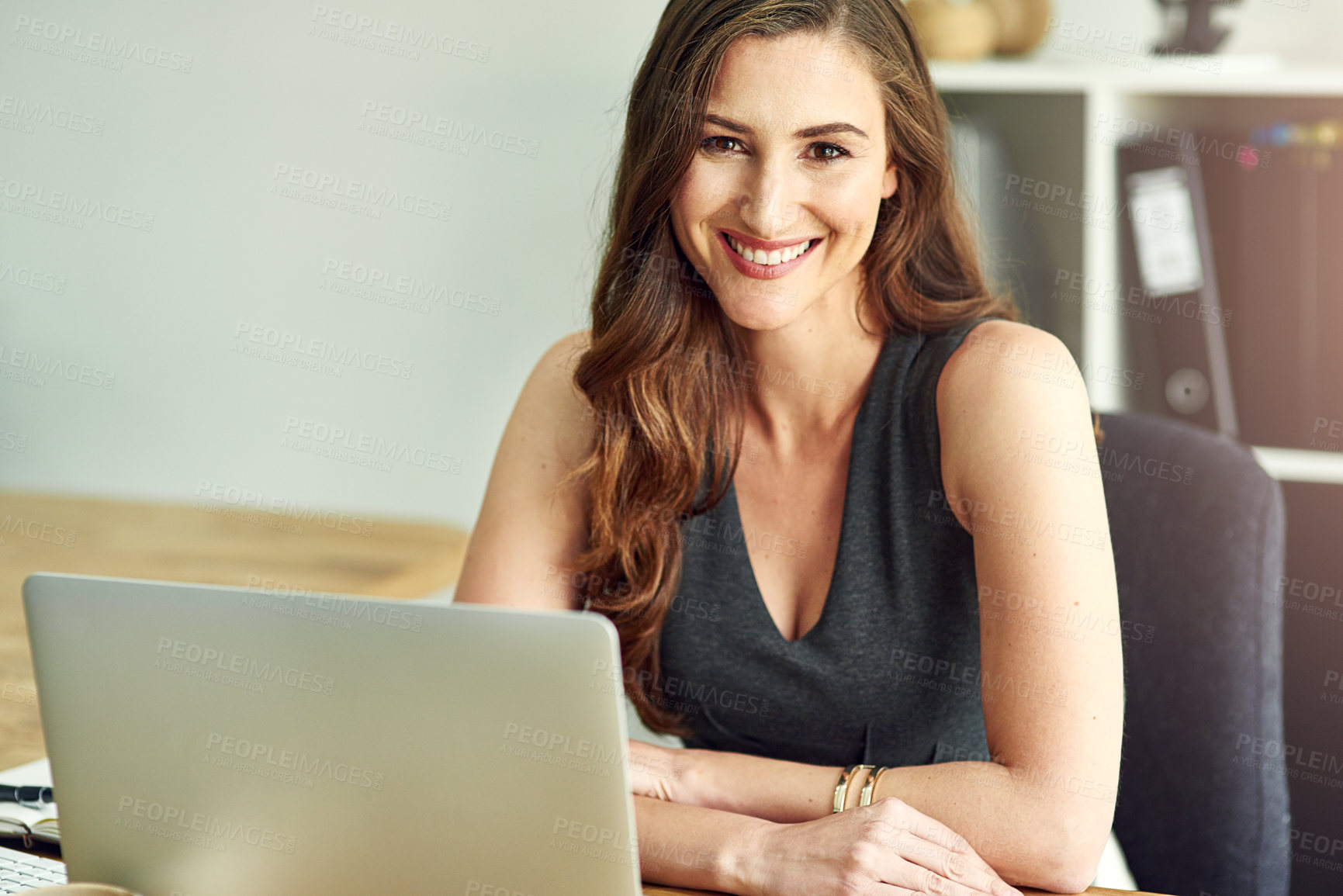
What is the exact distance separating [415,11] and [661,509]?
163cm

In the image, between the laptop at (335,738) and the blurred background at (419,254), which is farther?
the blurred background at (419,254)

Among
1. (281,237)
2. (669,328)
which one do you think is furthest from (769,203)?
(281,237)

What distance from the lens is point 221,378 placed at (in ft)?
8.93

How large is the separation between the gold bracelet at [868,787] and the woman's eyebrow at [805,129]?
64 centimetres

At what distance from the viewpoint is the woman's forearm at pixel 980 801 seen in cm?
95

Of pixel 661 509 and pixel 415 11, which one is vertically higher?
pixel 415 11

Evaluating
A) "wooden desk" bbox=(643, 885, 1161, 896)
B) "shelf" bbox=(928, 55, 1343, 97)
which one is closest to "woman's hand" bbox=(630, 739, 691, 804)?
"wooden desk" bbox=(643, 885, 1161, 896)

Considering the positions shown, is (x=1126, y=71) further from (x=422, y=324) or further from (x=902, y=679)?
(x=422, y=324)

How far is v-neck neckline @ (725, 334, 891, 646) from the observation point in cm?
126

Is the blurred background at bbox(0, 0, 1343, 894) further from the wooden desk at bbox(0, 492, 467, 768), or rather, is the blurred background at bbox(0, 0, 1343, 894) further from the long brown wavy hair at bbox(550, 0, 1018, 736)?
the long brown wavy hair at bbox(550, 0, 1018, 736)

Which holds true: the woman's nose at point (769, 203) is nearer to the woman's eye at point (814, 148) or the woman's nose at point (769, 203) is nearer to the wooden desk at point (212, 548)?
the woman's eye at point (814, 148)

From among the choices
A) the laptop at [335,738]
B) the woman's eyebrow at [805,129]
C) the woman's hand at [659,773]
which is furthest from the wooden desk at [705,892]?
the woman's eyebrow at [805,129]

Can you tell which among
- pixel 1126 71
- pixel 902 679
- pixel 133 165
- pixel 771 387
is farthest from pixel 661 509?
pixel 133 165

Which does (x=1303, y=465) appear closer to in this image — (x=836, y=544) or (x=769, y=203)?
(x=836, y=544)
